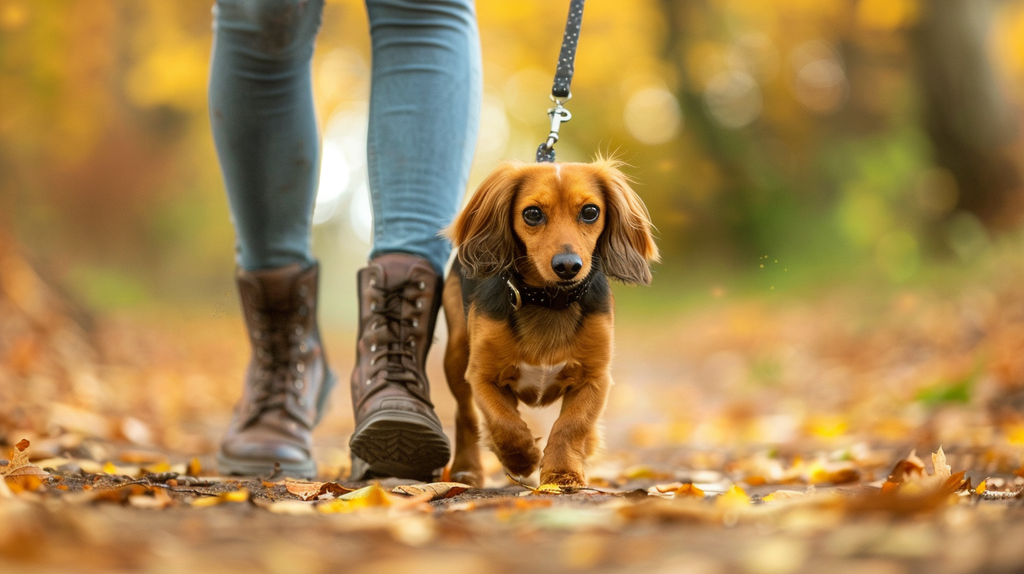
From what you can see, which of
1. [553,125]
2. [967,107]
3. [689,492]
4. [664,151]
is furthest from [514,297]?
[664,151]

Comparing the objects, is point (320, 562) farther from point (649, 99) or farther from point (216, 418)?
point (649, 99)

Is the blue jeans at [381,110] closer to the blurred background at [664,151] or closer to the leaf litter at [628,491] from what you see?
the leaf litter at [628,491]

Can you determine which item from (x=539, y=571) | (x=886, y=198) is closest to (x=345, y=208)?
(x=886, y=198)

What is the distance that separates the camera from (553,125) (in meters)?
2.58

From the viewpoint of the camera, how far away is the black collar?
8.30 feet

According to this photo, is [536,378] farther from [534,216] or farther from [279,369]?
[279,369]

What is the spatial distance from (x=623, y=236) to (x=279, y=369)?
4.07 ft

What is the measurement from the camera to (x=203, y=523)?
1.52 m

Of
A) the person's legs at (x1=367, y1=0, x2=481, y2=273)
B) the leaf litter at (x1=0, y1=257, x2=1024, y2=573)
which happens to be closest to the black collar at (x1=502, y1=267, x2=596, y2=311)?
the person's legs at (x1=367, y1=0, x2=481, y2=273)

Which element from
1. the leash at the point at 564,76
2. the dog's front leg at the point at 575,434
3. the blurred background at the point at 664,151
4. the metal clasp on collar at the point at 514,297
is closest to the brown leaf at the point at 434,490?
the dog's front leg at the point at 575,434

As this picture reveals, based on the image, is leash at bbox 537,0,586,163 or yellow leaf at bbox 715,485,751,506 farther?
leash at bbox 537,0,586,163

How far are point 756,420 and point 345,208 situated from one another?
25.2m

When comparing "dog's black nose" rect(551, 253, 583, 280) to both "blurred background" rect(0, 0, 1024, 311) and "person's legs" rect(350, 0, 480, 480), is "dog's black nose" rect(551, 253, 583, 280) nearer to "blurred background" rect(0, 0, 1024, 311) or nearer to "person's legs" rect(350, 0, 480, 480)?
"person's legs" rect(350, 0, 480, 480)

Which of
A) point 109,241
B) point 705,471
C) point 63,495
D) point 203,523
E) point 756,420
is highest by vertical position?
point 109,241
